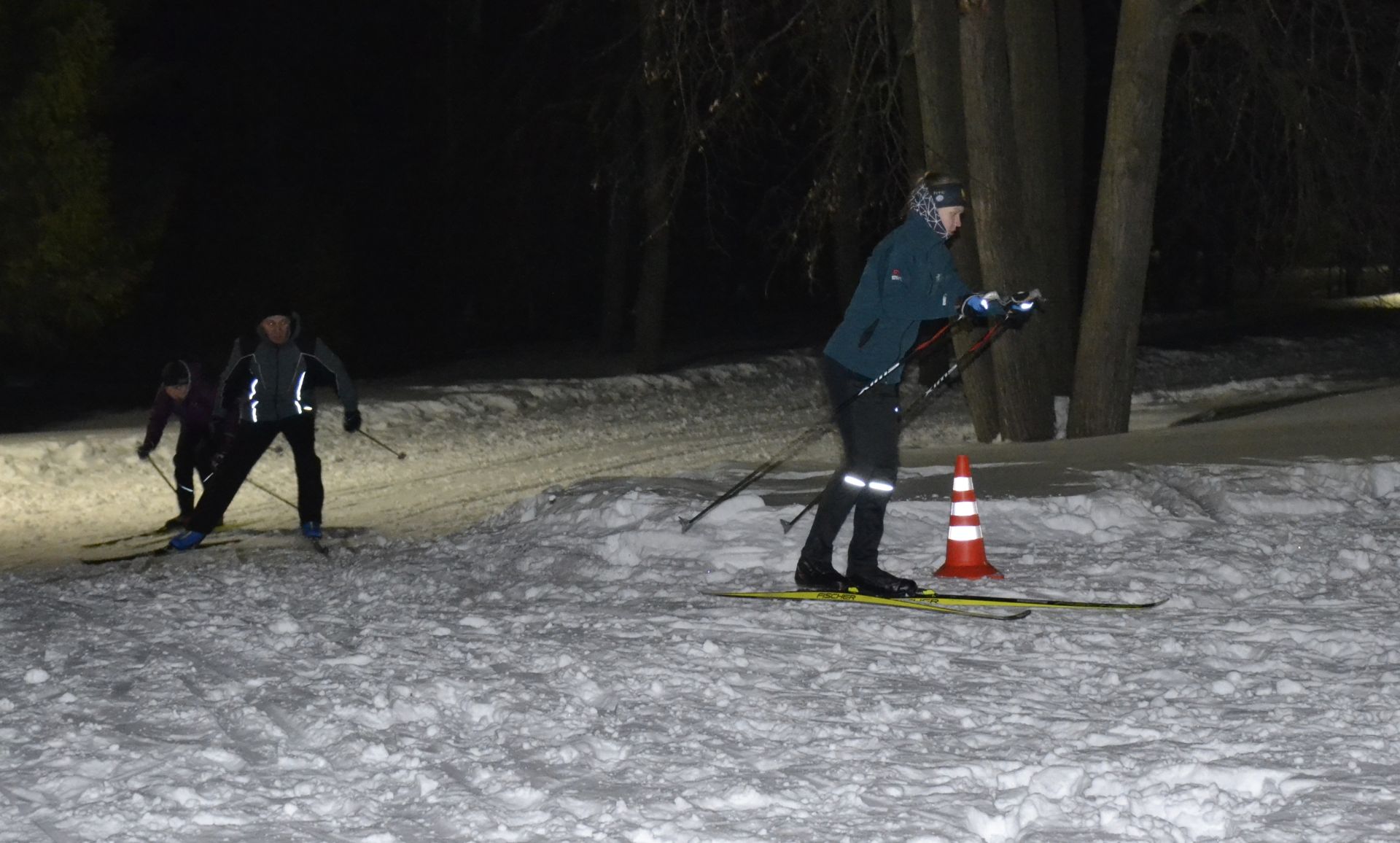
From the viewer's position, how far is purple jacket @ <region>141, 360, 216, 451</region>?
12047mm

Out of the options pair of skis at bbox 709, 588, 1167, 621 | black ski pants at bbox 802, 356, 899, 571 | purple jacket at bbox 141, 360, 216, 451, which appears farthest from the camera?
purple jacket at bbox 141, 360, 216, 451

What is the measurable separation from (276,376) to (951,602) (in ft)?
17.2

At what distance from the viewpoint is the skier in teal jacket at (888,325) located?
7992 millimetres

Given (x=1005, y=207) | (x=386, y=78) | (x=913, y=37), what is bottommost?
(x=1005, y=207)

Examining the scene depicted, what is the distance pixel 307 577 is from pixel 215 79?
20.0m

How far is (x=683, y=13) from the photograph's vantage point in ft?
45.4

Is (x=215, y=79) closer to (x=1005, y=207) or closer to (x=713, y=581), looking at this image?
(x=1005, y=207)

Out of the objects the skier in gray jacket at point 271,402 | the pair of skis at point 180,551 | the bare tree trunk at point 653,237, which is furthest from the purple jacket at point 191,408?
the bare tree trunk at point 653,237

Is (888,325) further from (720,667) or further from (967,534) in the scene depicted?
(720,667)

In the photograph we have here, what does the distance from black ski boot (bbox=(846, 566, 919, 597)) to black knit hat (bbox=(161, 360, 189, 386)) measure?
5.87m

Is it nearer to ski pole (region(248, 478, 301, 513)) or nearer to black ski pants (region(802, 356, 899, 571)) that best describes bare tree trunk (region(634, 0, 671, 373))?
ski pole (region(248, 478, 301, 513))


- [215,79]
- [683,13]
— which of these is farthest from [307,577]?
[215,79]

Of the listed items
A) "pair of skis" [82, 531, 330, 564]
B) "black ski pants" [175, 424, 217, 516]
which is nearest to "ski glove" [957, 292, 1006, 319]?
"pair of skis" [82, 531, 330, 564]

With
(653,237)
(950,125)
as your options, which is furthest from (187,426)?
(653,237)
